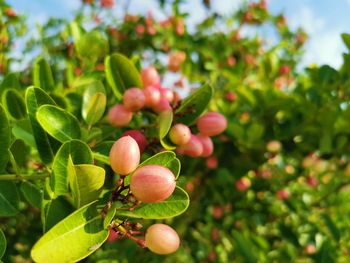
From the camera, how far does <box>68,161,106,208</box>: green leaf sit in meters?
0.61

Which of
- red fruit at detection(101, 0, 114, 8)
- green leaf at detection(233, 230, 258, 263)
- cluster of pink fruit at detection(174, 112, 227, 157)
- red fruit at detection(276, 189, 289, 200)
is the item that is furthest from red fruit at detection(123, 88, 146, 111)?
red fruit at detection(101, 0, 114, 8)

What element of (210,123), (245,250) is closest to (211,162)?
(245,250)

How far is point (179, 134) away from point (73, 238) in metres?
0.36

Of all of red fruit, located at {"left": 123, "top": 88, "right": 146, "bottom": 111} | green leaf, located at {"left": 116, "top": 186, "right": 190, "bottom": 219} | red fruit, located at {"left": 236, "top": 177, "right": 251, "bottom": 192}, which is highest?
red fruit, located at {"left": 123, "top": 88, "right": 146, "bottom": 111}

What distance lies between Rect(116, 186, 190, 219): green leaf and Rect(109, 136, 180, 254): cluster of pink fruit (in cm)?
4

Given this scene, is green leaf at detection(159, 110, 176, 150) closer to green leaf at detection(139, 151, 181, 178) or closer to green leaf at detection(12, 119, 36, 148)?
green leaf at detection(139, 151, 181, 178)

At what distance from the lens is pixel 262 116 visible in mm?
1733

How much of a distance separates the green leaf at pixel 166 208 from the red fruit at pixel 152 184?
0.04 m

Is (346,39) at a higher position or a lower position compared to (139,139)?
higher

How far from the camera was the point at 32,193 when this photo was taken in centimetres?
82

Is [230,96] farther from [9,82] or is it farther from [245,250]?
[9,82]

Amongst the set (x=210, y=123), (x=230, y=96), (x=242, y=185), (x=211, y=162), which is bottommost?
(x=242, y=185)

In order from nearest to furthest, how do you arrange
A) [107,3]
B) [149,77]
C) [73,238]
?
[73,238] → [149,77] → [107,3]

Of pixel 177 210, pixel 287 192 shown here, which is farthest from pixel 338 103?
pixel 177 210
